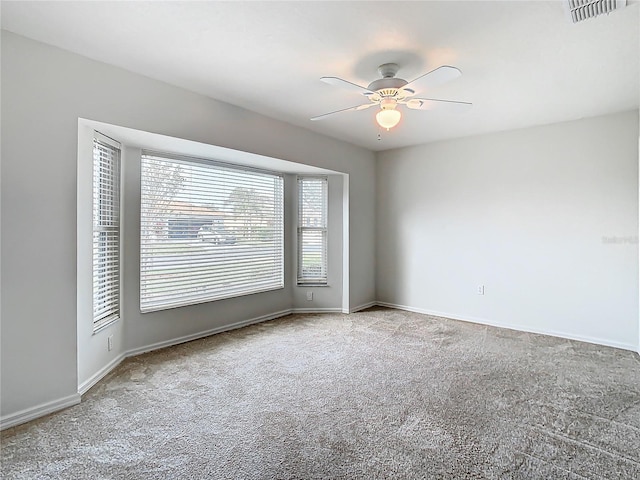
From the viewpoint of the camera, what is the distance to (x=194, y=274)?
406 cm

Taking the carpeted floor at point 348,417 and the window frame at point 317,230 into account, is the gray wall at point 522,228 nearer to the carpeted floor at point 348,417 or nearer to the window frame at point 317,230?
the carpeted floor at point 348,417

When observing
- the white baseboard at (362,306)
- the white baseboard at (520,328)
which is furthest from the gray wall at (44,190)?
the white baseboard at (520,328)

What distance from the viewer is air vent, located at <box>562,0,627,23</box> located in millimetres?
1916

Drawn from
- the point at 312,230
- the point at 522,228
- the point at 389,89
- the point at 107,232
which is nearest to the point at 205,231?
the point at 107,232

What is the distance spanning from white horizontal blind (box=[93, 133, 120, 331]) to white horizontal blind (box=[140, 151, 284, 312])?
274 mm

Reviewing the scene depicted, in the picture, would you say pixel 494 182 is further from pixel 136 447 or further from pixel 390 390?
pixel 136 447

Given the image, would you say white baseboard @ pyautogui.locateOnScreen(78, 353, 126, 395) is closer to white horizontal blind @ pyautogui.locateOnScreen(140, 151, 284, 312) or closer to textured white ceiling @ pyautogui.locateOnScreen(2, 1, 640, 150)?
white horizontal blind @ pyautogui.locateOnScreen(140, 151, 284, 312)

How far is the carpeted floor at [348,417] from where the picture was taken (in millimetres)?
1885

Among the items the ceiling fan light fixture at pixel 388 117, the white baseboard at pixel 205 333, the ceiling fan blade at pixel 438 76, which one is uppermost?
the ceiling fan blade at pixel 438 76

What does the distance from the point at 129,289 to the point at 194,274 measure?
2.34 feet

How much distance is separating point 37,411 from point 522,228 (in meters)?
5.08

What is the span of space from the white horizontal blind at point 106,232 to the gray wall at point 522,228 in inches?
149

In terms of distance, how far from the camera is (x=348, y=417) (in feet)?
7.77

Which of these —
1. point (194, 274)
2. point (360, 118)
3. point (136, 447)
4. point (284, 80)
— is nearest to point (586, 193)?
point (360, 118)
